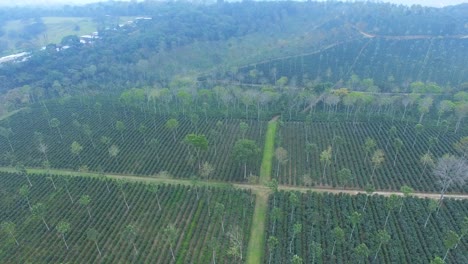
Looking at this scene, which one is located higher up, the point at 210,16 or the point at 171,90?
the point at 210,16

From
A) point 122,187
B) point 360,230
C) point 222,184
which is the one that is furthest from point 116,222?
point 360,230

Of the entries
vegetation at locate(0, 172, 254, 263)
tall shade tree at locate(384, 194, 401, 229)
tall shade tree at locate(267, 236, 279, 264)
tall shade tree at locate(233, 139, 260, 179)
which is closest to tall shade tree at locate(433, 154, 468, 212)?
tall shade tree at locate(384, 194, 401, 229)

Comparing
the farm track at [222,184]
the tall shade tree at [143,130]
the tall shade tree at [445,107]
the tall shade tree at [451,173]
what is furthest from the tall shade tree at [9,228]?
the tall shade tree at [445,107]

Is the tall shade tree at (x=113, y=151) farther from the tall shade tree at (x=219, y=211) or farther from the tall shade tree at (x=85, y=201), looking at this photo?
the tall shade tree at (x=219, y=211)

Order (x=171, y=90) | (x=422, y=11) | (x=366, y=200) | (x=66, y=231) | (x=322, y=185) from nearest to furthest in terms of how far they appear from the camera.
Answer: (x=66, y=231) → (x=366, y=200) → (x=322, y=185) → (x=171, y=90) → (x=422, y=11)

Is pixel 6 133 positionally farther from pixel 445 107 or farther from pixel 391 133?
pixel 445 107

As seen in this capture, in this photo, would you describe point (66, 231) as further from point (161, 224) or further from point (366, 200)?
point (366, 200)

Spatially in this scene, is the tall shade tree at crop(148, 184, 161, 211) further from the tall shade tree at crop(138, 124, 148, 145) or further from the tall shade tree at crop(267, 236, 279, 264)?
the tall shade tree at crop(267, 236, 279, 264)

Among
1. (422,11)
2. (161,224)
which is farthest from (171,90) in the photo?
(422,11)

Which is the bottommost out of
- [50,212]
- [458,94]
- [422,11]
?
[50,212]
